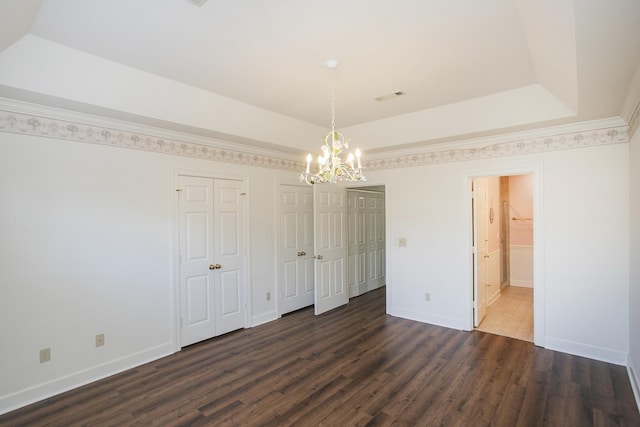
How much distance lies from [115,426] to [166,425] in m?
0.40

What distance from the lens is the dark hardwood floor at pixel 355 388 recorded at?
2.48 metres

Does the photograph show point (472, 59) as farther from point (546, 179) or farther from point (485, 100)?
point (546, 179)

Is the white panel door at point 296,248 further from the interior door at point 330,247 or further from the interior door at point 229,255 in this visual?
the interior door at point 229,255

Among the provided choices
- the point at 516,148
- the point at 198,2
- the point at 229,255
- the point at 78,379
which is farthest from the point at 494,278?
the point at 78,379

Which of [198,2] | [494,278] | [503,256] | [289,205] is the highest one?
[198,2]

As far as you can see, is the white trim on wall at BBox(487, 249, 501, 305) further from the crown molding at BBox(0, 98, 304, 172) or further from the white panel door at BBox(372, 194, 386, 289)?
the crown molding at BBox(0, 98, 304, 172)

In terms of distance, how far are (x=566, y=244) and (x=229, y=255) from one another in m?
4.19

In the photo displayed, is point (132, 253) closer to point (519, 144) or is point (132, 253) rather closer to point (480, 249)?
point (480, 249)

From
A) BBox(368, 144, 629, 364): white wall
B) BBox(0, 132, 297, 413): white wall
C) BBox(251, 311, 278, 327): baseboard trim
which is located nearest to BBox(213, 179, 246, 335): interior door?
BBox(251, 311, 278, 327): baseboard trim

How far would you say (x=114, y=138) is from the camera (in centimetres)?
323

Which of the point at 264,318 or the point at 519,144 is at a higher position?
the point at 519,144

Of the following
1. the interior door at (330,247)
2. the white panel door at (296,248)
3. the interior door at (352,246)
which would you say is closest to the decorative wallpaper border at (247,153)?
the white panel door at (296,248)

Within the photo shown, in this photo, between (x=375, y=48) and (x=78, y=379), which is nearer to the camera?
(x=375, y=48)

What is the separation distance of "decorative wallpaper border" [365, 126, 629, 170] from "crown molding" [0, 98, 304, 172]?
2.28m
